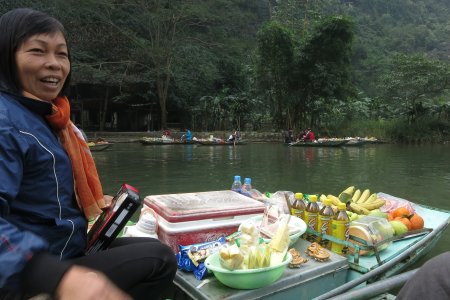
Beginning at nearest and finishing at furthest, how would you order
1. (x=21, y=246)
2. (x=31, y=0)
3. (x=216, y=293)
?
(x=21, y=246) → (x=216, y=293) → (x=31, y=0)

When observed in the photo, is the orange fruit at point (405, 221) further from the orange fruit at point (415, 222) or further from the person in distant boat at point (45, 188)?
the person in distant boat at point (45, 188)

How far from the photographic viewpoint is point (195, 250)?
2.26 metres

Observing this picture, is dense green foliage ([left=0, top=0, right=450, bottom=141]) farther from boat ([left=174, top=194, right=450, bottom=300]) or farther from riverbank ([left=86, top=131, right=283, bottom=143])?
boat ([left=174, top=194, right=450, bottom=300])

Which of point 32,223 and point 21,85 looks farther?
point 21,85

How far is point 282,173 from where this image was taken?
1098 cm

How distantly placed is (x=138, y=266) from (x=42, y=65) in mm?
890

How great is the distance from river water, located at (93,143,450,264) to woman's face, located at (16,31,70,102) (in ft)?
16.7

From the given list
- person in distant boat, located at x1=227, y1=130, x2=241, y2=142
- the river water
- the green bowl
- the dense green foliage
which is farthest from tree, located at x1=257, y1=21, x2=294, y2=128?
the green bowl

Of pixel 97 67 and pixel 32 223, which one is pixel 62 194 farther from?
pixel 97 67

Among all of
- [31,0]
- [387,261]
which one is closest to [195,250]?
[387,261]

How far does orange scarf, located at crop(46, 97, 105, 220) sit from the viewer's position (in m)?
1.57

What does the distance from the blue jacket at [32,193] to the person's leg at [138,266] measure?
15cm

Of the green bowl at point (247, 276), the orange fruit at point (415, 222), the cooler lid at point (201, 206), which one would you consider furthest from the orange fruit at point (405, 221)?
the green bowl at point (247, 276)

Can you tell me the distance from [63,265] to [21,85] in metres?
0.77
